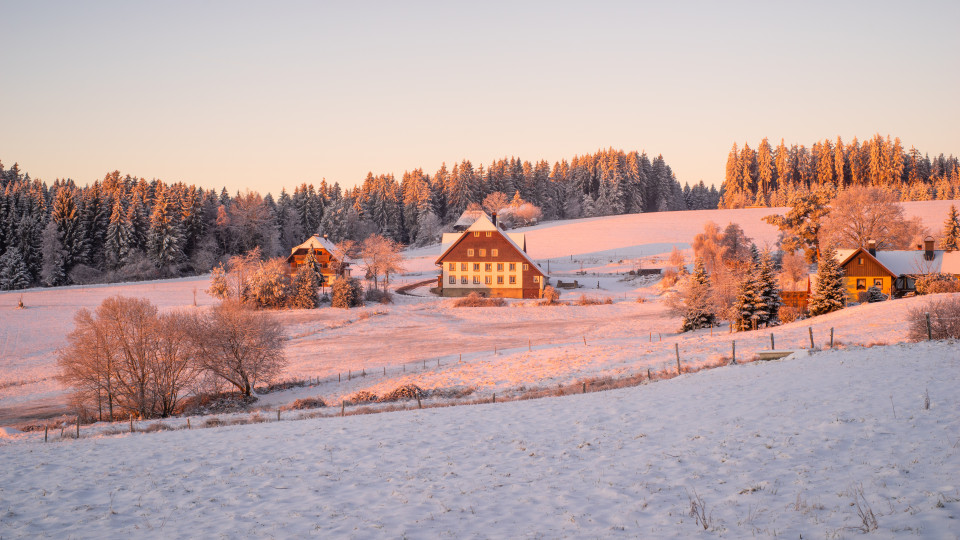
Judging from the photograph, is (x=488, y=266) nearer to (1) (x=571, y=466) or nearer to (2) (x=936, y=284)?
(2) (x=936, y=284)

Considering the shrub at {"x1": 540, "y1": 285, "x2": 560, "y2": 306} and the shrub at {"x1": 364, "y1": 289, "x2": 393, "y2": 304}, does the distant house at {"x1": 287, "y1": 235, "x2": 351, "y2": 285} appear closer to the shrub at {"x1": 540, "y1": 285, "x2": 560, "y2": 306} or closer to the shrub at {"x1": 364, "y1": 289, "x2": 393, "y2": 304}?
the shrub at {"x1": 364, "y1": 289, "x2": 393, "y2": 304}

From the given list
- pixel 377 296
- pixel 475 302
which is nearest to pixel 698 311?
pixel 475 302

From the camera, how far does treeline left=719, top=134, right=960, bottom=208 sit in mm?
135875

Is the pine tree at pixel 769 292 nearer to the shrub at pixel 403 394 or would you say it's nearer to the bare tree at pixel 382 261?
the shrub at pixel 403 394

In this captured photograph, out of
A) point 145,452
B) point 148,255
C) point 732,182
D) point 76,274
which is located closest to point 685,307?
point 145,452

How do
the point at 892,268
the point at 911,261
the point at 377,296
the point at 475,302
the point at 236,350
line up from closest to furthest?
the point at 236,350, the point at 892,268, the point at 911,261, the point at 475,302, the point at 377,296

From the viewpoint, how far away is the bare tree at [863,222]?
6575 cm

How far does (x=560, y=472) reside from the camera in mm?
11266

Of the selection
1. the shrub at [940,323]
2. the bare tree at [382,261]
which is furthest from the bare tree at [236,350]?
the bare tree at [382,261]

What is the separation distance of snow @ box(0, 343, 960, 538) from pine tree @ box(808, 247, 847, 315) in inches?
1069

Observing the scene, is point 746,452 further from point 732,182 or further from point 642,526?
point 732,182

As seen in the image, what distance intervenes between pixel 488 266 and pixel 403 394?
47730 mm

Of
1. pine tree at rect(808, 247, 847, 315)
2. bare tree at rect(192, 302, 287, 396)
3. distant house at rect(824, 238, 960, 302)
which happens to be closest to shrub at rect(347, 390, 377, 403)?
bare tree at rect(192, 302, 287, 396)

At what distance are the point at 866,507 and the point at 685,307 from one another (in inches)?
1649
